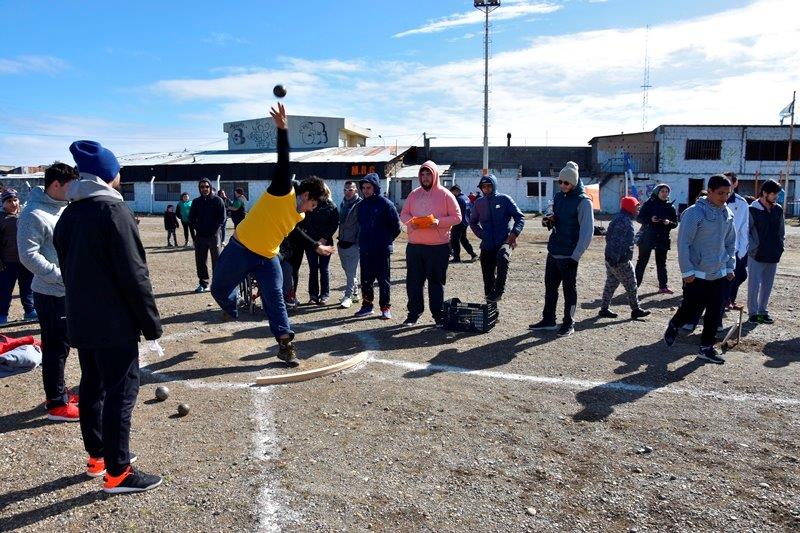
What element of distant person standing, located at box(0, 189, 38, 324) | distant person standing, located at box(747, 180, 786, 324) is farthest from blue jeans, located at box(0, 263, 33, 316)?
distant person standing, located at box(747, 180, 786, 324)

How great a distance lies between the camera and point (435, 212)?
7828 millimetres

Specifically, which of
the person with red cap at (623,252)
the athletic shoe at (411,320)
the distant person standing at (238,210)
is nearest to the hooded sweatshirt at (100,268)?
the athletic shoe at (411,320)

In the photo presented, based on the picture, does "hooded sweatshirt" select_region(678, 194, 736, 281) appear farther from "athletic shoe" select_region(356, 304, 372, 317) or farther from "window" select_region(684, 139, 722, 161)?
"window" select_region(684, 139, 722, 161)

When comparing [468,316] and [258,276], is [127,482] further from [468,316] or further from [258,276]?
[468,316]

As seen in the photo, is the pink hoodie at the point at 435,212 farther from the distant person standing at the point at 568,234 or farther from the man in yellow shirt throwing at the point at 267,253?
the man in yellow shirt throwing at the point at 267,253

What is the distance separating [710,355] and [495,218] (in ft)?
11.4

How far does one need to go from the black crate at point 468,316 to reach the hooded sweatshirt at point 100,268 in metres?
4.74

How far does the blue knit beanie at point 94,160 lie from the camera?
3432 millimetres

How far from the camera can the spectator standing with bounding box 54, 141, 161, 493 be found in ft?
10.9

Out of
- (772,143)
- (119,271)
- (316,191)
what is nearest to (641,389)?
(316,191)

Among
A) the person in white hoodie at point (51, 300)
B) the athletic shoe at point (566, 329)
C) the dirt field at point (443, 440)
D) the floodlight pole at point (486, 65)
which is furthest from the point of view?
the floodlight pole at point (486, 65)

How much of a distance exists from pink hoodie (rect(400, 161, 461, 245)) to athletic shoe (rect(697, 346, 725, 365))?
3138 mm

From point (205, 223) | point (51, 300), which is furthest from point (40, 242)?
point (205, 223)

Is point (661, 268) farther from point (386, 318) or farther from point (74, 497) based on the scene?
point (74, 497)
